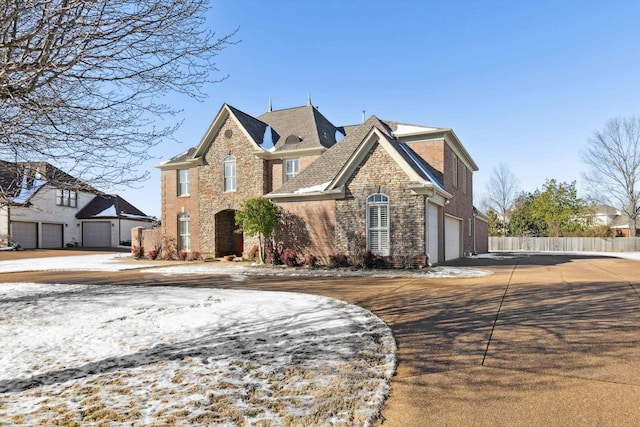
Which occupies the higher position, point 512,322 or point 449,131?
point 449,131

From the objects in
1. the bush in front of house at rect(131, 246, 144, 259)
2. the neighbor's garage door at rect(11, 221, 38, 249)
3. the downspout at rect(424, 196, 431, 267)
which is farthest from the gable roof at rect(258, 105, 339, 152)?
the neighbor's garage door at rect(11, 221, 38, 249)

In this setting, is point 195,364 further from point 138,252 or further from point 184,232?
point 138,252

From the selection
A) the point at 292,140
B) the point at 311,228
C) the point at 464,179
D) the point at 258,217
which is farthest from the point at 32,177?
the point at 464,179

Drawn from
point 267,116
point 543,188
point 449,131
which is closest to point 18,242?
point 267,116

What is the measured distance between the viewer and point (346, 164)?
15984 mm

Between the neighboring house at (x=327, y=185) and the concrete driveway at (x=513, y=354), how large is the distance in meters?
6.05

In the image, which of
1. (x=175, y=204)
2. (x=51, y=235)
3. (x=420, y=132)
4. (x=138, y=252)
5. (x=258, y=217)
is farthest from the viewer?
(x=51, y=235)

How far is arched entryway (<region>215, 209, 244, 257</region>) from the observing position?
891 inches

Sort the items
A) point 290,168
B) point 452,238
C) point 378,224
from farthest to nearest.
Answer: point 290,168, point 452,238, point 378,224

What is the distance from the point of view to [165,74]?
5781 millimetres

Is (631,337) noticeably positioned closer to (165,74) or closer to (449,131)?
(165,74)

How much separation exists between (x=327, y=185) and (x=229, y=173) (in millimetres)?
Result: 7849

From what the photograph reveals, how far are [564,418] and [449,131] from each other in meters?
16.7

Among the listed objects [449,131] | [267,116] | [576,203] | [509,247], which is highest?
[267,116]
